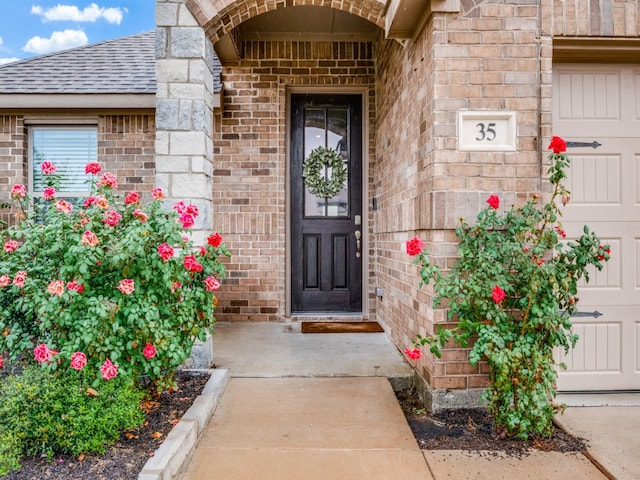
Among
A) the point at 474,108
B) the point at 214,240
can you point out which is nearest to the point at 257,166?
the point at 214,240

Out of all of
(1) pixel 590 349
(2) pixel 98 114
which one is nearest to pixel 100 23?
(2) pixel 98 114

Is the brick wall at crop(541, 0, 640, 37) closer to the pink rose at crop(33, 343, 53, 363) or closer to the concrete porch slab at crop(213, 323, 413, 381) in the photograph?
the concrete porch slab at crop(213, 323, 413, 381)

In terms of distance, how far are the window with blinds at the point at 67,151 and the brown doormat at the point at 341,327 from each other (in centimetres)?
303

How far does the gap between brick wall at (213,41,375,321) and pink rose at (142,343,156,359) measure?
2.66m

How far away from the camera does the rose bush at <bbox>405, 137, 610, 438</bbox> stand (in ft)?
7.79

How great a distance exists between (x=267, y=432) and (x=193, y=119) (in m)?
2.11

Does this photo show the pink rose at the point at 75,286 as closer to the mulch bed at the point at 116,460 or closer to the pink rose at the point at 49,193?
the pink rose at the point at 49,193

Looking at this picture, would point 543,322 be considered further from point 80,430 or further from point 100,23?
point 100,23

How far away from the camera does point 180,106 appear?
125 inches

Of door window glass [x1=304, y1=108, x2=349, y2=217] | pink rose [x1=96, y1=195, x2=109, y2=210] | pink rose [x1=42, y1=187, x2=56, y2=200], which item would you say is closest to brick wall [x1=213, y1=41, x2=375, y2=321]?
door window glass [x1=304, y1=108, x2=349, y2=217]

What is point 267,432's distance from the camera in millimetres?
2498

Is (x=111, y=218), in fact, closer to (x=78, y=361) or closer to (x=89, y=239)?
(x=89, y=239)

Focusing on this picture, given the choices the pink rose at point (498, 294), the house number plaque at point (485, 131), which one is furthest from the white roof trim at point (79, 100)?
the pink rose at point (498, 294)

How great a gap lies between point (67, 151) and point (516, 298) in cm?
499
